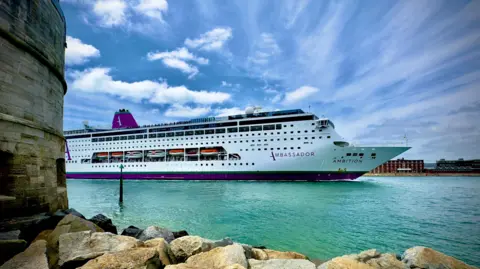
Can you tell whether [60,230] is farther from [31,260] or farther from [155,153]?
[155,153]

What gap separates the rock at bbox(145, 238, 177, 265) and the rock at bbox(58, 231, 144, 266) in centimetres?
20

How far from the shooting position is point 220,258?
348 cm

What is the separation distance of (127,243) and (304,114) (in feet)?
93.8

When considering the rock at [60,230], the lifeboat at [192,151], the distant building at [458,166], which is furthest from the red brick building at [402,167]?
the rock at [60,230]

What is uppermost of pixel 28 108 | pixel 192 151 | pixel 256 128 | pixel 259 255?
pixel 256 128

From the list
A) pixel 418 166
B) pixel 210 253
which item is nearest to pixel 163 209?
pixel 210 253

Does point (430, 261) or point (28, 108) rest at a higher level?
point (28, 108)

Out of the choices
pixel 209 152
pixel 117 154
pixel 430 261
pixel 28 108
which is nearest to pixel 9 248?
pixel 28 108

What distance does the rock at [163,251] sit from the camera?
11.8 ft

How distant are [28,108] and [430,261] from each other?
9463mm

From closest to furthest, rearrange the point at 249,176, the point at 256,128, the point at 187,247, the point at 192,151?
the point at 187,247, the point at 249,176, the point at 256,128, the point at 192,151

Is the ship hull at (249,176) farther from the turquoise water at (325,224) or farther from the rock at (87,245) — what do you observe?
the rock at (87,245)

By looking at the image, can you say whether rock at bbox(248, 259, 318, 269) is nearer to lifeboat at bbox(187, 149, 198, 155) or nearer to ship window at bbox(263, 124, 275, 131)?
ship window at bbox(263, 124, 275, 131)

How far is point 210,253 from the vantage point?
3703mm
